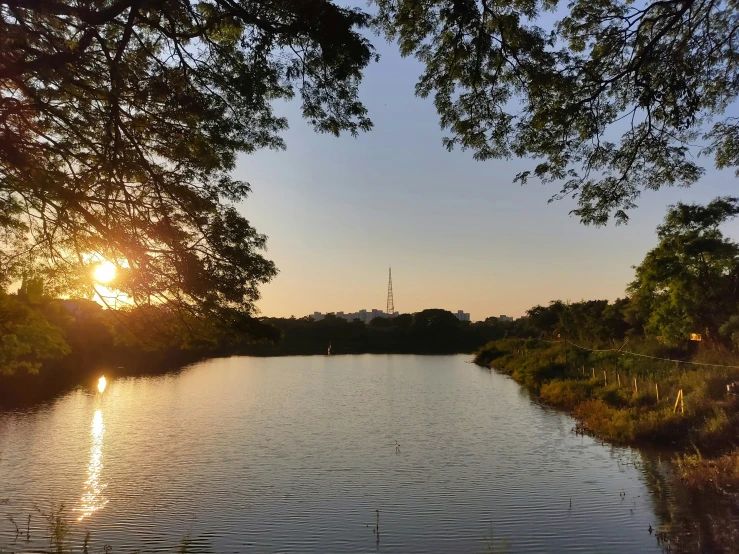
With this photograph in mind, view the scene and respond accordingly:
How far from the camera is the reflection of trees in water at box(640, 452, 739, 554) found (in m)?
9.02

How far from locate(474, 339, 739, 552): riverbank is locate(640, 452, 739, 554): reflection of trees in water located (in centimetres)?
8

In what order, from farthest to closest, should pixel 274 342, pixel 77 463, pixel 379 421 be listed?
pixel 379 421 < pixel 77 463 < pixel 274 342

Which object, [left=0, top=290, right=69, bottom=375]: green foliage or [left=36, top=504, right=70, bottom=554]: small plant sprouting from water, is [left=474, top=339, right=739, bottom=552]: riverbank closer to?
[left=36, top=504, right=70, bottom=554]: small plant sprouting from water

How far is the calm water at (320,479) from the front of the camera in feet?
33.2

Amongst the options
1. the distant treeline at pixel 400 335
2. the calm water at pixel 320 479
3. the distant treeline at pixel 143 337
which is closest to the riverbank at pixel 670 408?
the calm water at pixel 320 479

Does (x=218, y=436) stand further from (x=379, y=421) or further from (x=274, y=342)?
(x=274, y=342)

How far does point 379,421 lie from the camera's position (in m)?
22.6

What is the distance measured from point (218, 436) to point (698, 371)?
1578 cm

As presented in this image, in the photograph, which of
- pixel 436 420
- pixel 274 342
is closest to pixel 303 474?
pixel 274 342

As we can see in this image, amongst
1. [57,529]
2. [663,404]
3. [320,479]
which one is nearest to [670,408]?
[663,404]

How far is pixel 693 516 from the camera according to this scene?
1039 cm

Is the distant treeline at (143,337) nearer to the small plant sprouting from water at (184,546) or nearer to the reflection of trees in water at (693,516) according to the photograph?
the small plant sprouting from water at (184,546)

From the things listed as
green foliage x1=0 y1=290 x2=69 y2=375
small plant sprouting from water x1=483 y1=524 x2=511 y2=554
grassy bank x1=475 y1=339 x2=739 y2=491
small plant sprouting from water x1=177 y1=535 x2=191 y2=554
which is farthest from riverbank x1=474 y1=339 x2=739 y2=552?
green foliage x1=0 y1=290 x2=69 y2=375

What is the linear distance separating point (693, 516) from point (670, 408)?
24.6 feet
